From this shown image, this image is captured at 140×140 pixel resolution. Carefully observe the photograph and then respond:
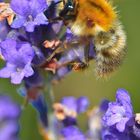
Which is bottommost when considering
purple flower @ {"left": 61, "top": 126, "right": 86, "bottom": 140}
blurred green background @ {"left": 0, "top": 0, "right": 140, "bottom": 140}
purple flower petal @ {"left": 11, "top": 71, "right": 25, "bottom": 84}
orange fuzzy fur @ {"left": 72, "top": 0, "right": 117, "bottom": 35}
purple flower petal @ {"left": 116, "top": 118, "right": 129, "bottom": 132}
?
blurred green background @ {"left": 0, "top": 0, "right": 140, "bottom": 140}

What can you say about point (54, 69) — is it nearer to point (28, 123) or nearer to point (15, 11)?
point (15, 11)

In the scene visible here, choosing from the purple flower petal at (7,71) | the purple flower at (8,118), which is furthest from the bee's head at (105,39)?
the purple flower at (8,118)

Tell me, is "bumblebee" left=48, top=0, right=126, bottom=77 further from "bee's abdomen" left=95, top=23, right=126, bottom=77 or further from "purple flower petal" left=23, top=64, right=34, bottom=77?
"purple flower petal" left=23, top=64, right=34, bottom=77

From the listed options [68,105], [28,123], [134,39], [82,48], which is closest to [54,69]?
[82,48]

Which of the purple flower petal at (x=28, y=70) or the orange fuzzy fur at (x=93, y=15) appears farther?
the purple flower petal at (x=28, y=70)

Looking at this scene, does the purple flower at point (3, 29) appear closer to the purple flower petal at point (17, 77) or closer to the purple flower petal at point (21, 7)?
the purple flower petal at point (21, 7)

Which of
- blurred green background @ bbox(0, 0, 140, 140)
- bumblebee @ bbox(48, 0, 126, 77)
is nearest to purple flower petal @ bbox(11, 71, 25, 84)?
bumblebee @ bbox(48, 0, 126, 77)

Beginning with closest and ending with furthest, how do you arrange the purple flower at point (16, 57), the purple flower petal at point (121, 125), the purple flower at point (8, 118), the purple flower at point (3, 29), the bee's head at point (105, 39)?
the purple flower petal at point (121, 125)
the bee's head at point (105, 39)
the purple flower at point (16, 57)
the purple flower at point (3, 29)
the purple flower at point (8, 118)
